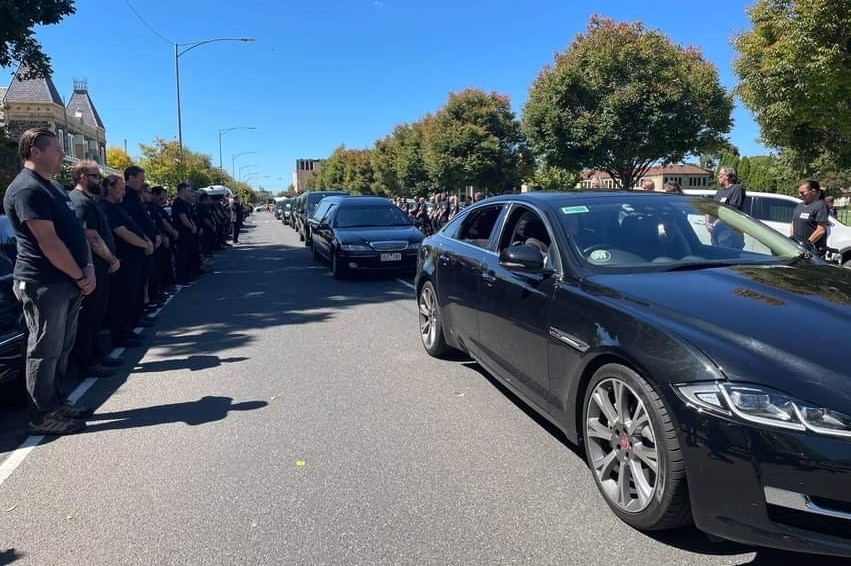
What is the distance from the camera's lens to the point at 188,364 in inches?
241

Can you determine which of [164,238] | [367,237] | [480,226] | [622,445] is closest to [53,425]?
[480,226]

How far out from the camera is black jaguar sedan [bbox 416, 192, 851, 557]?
2312 millimetres

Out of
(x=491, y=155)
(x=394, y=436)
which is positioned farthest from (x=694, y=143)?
(x=394, y=436)

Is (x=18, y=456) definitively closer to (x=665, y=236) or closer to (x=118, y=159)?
(x=665, y=236)

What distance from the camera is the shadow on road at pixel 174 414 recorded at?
451cm

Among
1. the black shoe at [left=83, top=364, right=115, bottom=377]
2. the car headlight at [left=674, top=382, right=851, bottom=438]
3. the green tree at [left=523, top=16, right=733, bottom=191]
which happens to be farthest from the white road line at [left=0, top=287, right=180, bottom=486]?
the green tree at [left=523, top=16, right=733, bottom=191]

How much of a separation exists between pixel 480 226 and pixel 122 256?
→ 159 inches

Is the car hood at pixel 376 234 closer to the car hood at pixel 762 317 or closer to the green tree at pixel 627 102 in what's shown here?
the car hood at pixel 762 317

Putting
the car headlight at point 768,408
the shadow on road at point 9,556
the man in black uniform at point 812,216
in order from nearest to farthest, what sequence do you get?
1. the car headlight at point 768,408
2. the shadow on road at point 9,556
3. the man in black uniform at point 812,216

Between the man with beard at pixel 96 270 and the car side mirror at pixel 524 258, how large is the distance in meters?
3.82

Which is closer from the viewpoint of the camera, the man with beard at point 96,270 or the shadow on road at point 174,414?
the shadow on road at point 174,414

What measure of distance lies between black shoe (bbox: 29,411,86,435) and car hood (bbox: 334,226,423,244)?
7.45 meters

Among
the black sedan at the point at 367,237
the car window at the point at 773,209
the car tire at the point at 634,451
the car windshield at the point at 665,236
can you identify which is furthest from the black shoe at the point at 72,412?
the car window at the point at 773,209

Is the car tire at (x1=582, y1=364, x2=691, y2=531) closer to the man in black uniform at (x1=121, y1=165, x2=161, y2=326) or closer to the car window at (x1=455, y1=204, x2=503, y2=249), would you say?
Result: the car window at (x1=455, y1=204, x2=503, y2=249)
